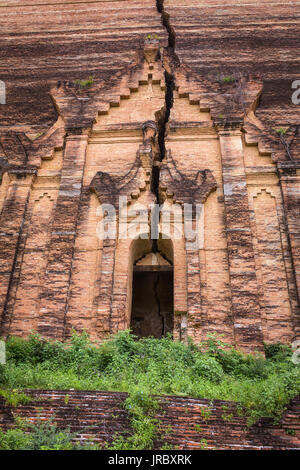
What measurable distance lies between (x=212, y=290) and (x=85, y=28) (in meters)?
14.1

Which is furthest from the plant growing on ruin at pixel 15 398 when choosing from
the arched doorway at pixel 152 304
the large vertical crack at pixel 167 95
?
the large vertical crack at pixel 167 95

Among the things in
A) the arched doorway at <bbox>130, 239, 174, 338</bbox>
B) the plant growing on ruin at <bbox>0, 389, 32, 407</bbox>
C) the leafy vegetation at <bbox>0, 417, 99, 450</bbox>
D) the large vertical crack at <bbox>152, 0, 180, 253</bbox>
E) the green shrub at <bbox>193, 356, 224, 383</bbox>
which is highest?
the large vertical crack at <bbox>152, 0, 180, 253</bbox>

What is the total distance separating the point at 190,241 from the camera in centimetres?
1071

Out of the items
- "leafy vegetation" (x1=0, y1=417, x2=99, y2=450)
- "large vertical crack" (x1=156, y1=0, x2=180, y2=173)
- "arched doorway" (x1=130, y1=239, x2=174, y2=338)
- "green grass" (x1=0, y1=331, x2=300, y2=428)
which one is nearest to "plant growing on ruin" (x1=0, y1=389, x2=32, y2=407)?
"green grass" (x1=0, y1=331, x2=300, y2=428)

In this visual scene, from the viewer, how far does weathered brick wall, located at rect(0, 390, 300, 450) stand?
18.2ft

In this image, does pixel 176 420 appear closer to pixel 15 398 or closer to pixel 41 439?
pixel 41 439

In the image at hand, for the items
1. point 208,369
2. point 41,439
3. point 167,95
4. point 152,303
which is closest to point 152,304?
point 152,303

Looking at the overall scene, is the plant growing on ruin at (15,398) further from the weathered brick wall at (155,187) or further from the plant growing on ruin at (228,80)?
the plant growing on ruin at (228,80)

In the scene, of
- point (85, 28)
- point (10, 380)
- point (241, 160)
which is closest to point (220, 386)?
point (10, 380)

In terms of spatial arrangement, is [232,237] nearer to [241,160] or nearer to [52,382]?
[241,160]

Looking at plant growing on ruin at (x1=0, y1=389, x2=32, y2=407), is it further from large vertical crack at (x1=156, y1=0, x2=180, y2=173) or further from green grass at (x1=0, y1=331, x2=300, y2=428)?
large vertical crack at (x1=156, y1=0, x2=180, y2=173)

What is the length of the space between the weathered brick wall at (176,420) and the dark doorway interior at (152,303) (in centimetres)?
713

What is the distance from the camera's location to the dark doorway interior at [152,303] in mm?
13570

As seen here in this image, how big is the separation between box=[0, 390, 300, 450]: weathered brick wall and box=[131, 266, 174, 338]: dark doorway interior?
7.13 meters
